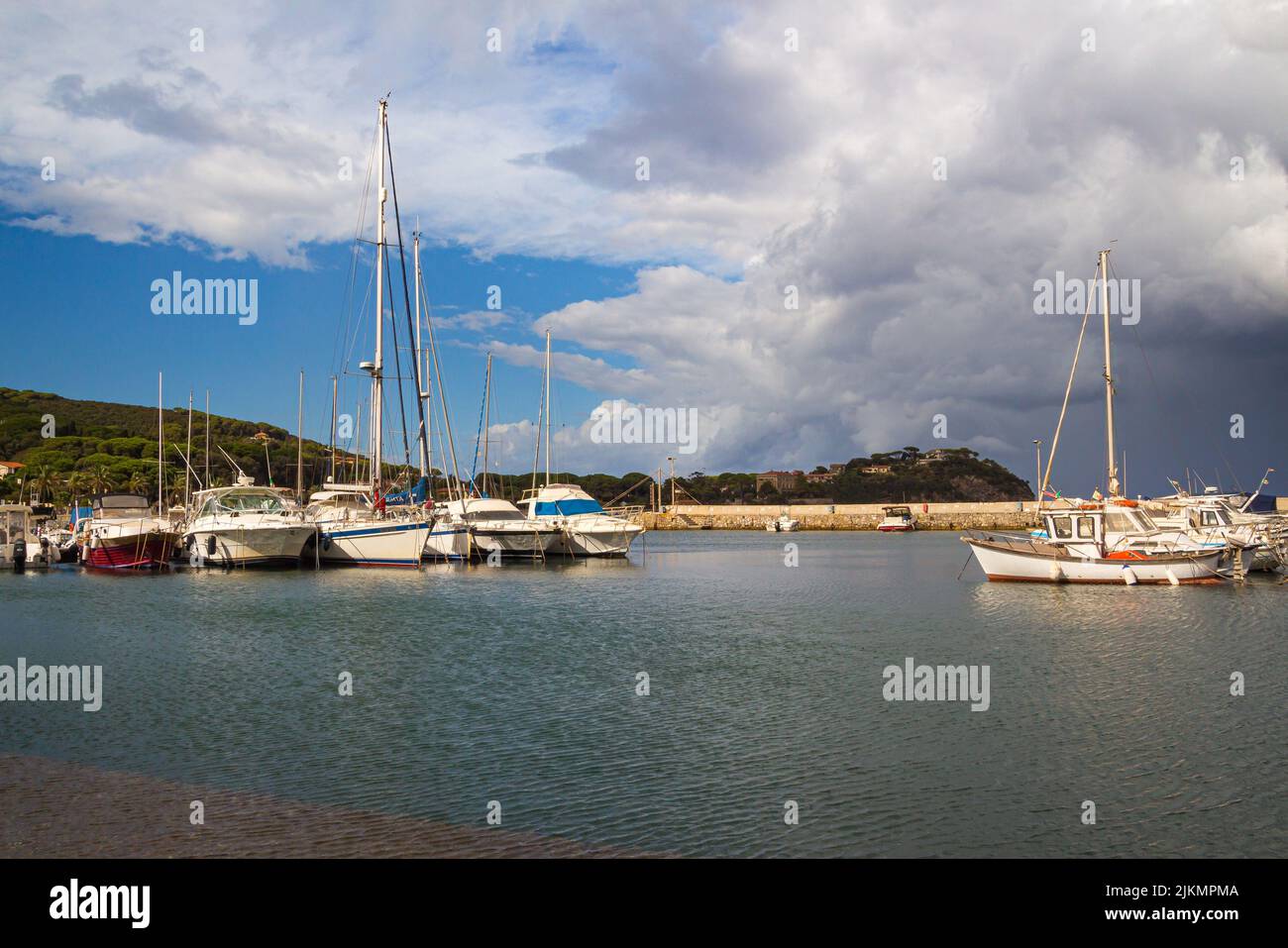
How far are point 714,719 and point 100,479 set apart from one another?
108m

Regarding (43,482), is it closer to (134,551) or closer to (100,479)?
(100,479)

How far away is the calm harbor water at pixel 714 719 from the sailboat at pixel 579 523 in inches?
1048

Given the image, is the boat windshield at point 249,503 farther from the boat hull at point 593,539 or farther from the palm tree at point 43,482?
the palm tree at point 43,482

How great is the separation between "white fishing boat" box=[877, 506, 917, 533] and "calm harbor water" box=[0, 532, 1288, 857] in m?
98.8

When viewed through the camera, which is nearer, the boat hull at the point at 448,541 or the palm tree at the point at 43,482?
the boat hull at the point at 448,541

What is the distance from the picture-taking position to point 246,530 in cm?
5212

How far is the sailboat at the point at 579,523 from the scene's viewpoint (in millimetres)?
61938

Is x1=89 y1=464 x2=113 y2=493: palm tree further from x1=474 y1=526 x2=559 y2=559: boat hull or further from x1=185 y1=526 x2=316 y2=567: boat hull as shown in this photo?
x1=474 y1=526 x2=559 y2=559: boat hull

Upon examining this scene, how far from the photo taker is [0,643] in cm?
2630

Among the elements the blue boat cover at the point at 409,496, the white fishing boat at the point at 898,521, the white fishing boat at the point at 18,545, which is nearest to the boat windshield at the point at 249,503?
the blue boat cover at the point at 409,496

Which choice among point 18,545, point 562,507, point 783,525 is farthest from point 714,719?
point 783,525

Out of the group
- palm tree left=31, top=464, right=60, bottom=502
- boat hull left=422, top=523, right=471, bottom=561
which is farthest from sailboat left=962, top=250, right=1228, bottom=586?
palm tree left=31, top=464, right=60, bottom=502

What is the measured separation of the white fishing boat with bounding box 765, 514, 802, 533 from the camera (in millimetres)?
140750
